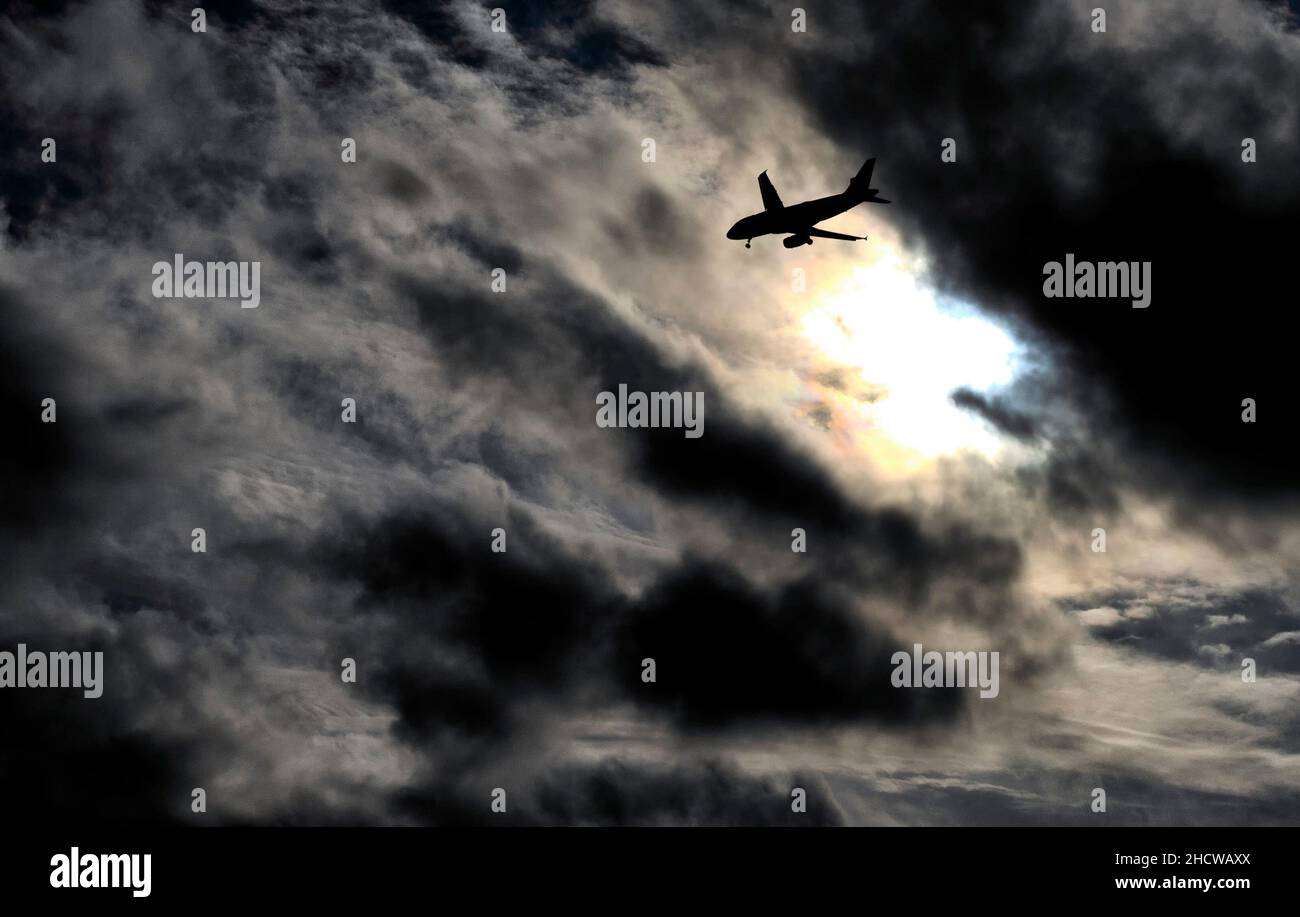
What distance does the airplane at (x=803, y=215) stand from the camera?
333ft

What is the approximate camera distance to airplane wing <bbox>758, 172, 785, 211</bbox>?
110312mm

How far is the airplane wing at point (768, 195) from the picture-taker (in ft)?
362

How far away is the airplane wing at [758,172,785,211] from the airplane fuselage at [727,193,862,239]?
6.17ft

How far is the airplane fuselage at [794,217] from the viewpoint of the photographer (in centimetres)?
10225

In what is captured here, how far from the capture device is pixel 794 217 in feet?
347

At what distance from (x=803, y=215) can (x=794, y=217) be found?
1113mm
